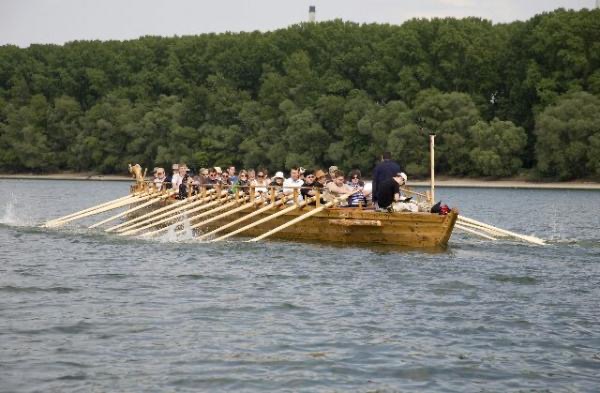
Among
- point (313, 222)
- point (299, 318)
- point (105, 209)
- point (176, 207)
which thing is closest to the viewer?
point (299, 318)

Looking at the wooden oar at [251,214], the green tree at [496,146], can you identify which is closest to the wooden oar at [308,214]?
the wooden oar at [251,214]

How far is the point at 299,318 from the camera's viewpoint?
1769cm

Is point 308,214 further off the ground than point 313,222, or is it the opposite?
point 308,214

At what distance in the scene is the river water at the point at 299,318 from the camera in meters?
14.1

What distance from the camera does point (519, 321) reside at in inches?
685

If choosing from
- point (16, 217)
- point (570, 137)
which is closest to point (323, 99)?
point (570, 137)

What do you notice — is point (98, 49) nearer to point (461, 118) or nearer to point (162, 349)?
point (461, 118)

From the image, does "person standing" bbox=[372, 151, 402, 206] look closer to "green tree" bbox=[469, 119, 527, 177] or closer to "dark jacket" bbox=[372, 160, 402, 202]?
"dark jacket" bbox=[372, 160, 402, 202]

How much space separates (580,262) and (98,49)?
341 ft

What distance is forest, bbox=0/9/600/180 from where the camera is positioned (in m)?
81.4

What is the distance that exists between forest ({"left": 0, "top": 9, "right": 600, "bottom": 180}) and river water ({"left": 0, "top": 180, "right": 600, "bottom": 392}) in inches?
2071

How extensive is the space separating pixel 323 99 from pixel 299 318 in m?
76.5

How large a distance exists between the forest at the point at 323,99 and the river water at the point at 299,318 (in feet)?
173

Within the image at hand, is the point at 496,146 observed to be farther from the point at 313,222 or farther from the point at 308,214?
the point at 308,214
